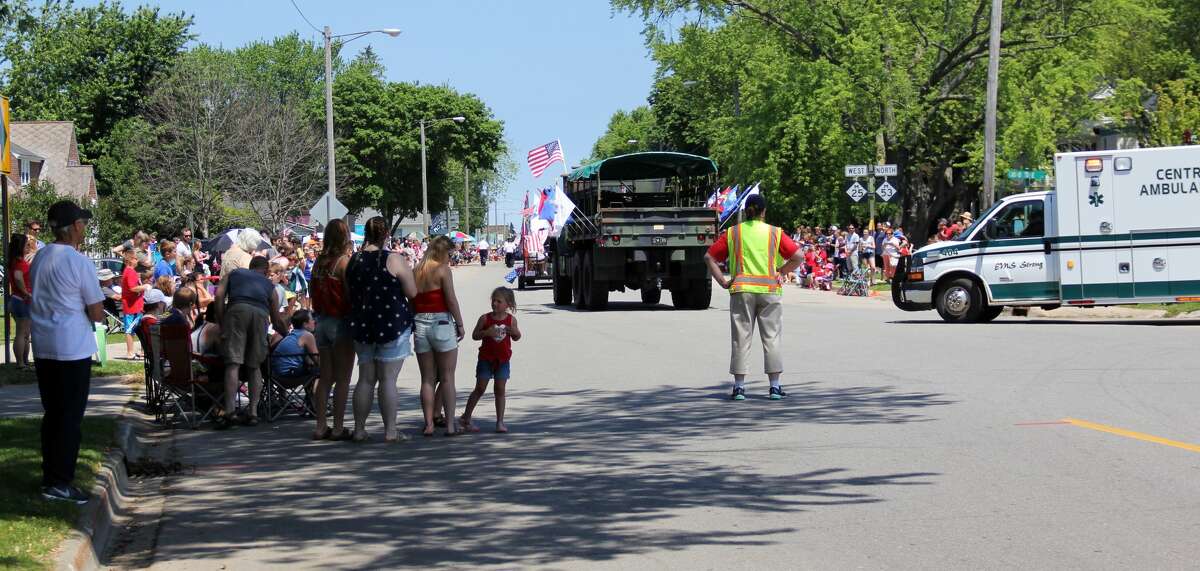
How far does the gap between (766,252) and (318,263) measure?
3.83 meters

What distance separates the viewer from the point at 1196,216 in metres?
21.3

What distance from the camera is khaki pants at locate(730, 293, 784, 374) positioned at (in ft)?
40.7

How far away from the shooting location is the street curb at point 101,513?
668 cm

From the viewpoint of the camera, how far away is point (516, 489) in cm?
845

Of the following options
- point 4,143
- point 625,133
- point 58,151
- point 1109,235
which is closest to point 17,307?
point 4,143

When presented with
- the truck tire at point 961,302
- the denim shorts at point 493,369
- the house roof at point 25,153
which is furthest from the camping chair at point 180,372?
the house roof at point 25,153

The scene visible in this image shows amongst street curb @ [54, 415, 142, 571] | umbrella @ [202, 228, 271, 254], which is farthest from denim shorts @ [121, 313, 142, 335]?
street curb @ [54, 415, 142, 571]

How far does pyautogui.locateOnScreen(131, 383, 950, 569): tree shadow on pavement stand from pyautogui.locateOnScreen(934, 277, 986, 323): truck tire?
1091 centimetres

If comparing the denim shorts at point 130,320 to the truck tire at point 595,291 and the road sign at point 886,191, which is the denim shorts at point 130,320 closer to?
the truck tire at point 595,291

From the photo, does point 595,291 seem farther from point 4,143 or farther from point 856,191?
point 4,143

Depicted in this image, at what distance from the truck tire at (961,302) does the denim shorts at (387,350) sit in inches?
546

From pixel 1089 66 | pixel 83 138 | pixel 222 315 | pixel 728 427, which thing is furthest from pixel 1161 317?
pixel 83 138

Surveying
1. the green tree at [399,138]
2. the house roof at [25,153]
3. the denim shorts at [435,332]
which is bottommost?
the denim shorts at [435,332]

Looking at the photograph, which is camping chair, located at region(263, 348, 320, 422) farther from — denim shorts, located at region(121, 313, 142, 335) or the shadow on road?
the shadow on road
